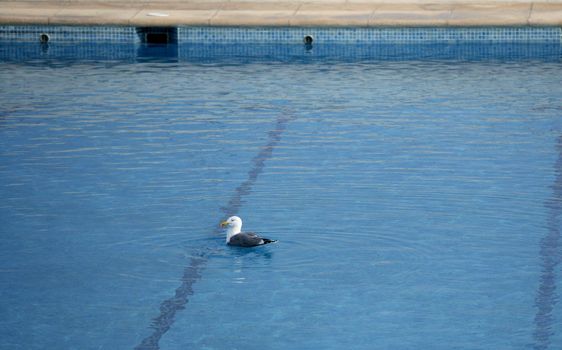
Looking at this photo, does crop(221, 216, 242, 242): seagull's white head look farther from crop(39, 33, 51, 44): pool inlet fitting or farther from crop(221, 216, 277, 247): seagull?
crop(39, 33, 51, 44): pool inlet fitting

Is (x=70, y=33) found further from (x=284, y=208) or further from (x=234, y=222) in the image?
(x=234, y=222)

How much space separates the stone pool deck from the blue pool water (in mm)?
2098

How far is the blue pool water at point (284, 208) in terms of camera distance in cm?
663

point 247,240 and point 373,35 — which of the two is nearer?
point 247,240

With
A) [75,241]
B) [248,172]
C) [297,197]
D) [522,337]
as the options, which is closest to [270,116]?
[248,172]

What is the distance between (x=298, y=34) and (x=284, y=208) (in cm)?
858

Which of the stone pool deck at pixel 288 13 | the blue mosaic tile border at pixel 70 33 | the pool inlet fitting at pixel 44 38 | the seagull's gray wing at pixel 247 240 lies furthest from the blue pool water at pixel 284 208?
the pool inlet fitting at pixel 44 38

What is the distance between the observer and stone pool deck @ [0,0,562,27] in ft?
54.9

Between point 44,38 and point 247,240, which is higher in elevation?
point 44,38

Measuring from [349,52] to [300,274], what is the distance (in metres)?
9.46

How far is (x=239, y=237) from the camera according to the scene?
770 centimetres

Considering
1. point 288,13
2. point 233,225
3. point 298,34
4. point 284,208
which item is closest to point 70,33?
point 288,13

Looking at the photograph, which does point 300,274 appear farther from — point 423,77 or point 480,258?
point 423,77

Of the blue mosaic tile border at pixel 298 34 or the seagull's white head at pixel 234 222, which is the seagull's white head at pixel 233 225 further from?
the blue mosaic tile border at pixel 298 34
